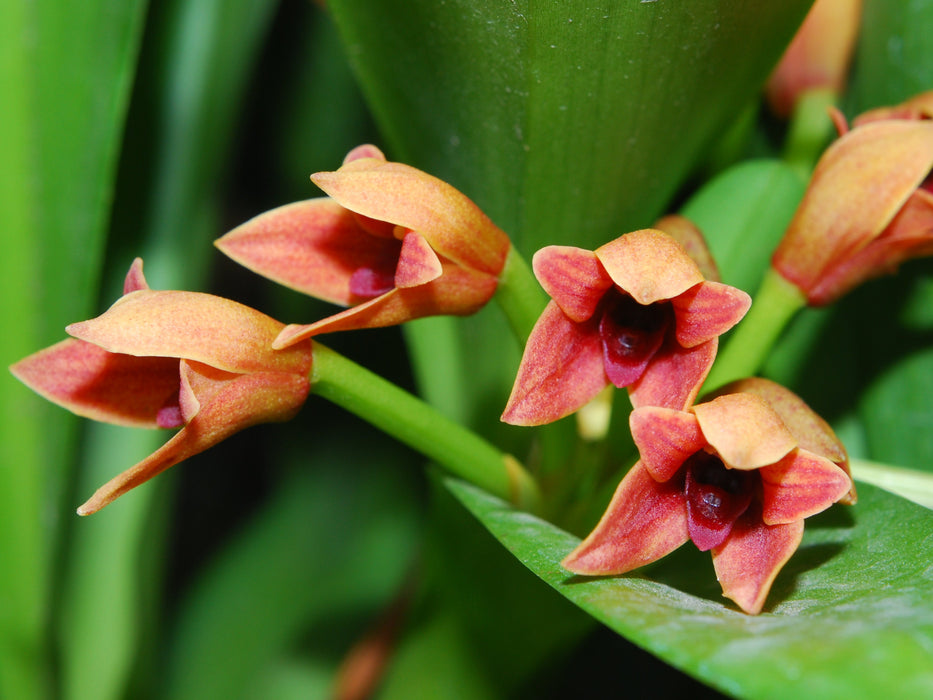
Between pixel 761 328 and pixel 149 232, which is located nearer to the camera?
pixel 761 328

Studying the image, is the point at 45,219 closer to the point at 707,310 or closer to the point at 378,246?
→ the point at 378,246

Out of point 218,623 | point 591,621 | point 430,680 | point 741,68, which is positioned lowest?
point 218,623

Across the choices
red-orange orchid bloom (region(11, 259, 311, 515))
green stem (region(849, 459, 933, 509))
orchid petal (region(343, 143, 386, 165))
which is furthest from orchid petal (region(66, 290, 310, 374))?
green stem (region(849, 459, 933, 509))

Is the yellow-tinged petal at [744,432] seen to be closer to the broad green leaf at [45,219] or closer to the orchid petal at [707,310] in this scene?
the orchid petal at [707,310]

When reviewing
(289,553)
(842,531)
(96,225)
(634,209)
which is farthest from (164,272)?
(842,531)

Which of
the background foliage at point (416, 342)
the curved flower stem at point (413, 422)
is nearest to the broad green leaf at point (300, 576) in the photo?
the background foliage at point (416, 342)

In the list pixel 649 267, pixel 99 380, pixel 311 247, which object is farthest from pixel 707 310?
pixel 99 380

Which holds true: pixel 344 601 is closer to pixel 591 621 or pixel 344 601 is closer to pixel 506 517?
pixel 591 621
